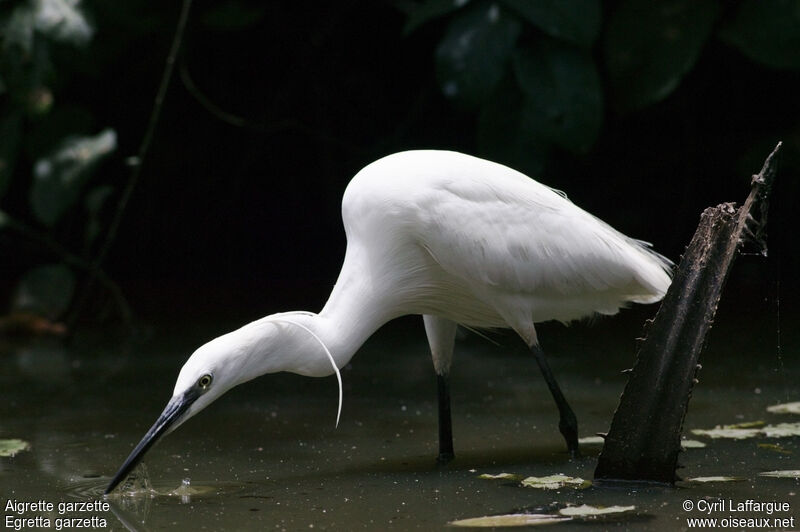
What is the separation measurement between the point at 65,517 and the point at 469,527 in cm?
132

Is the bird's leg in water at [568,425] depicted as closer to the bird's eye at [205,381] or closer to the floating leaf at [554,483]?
the floating leaf at [554,483]

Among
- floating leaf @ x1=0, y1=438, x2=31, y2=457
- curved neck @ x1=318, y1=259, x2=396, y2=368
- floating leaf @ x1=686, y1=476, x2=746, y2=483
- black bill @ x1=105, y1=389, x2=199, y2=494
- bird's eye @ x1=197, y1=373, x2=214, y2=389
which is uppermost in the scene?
curved neck @ x1=318, y1=259, x2=396, y2=368

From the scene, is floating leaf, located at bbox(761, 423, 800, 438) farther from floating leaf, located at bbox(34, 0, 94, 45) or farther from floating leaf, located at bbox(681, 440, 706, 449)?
floating leaf, located at bbox(34, 0, 94, 45)

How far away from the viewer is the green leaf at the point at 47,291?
25.6 ft

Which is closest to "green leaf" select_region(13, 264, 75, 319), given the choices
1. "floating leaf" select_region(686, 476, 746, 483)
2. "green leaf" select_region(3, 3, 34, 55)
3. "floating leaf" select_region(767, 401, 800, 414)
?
"green leaf" select_region(3, 3, 34, 55)

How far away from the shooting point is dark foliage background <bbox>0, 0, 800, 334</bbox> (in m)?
7.62

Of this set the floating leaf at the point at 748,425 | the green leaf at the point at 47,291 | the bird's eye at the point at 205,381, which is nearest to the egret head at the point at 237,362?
the bird's eye at the point at 205,381

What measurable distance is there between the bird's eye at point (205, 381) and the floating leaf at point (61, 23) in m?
4.58

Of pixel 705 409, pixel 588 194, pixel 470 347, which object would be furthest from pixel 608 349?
pixel 588 194

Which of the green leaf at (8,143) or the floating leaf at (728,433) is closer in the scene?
the floating leaf at (728,433)

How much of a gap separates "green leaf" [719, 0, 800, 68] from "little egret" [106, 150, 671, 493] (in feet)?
12.3

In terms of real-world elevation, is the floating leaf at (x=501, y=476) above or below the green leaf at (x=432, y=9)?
below

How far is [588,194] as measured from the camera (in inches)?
394

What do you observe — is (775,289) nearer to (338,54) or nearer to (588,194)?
(588,194)
